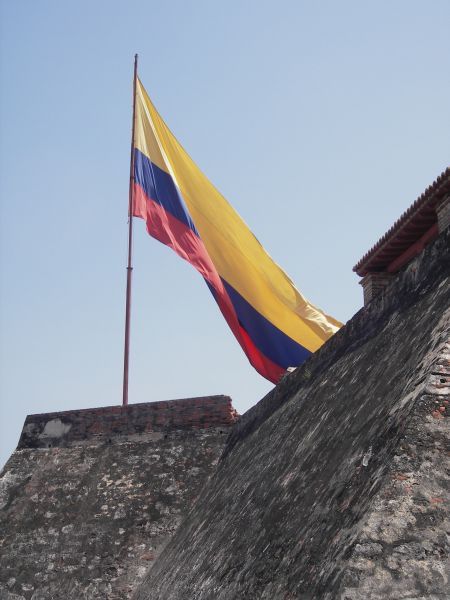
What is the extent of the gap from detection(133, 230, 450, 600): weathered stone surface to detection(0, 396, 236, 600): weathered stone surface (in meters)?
1.14

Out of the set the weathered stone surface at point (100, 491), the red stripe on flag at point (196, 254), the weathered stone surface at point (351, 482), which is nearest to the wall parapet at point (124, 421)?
the weathered stone surface at point (100, 491)

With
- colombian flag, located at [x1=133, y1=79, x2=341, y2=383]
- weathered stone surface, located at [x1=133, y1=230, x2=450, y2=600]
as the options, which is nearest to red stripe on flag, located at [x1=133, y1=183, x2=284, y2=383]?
colombian flag, located at [x1=133, y1=79, x2=341, y2=383]

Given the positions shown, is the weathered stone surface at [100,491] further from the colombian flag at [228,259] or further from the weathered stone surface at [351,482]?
the colombian flag at [228,259]

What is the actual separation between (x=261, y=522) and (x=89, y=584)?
492 centimetres

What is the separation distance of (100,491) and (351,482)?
7498 mm

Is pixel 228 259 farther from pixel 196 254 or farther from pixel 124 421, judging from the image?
pixel 124 421

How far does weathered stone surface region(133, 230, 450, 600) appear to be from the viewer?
12.8ft

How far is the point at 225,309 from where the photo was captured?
14.5 m

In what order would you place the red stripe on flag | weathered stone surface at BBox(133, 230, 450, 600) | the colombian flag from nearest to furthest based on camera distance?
weathered stone surface at BBox(133, 230, 450, 600), the red stripe on flag, the colombian flag

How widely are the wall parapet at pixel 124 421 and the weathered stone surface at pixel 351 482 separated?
267cm

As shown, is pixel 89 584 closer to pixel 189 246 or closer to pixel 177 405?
pixel 177 405

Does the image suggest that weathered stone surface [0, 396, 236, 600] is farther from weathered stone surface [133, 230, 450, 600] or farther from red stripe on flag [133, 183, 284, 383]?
red stripe on flag [133, 183, 284, 383]

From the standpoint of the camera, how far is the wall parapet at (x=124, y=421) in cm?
1236

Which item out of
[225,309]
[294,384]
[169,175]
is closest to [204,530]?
[294,384]
